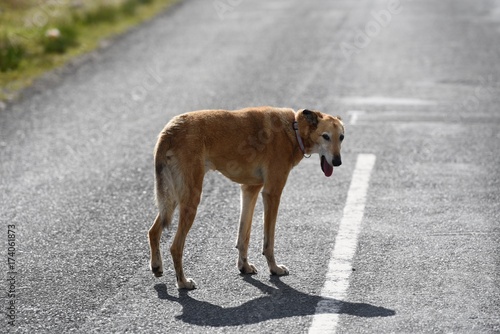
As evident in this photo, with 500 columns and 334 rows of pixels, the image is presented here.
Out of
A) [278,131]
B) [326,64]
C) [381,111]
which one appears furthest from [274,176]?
[326,64]

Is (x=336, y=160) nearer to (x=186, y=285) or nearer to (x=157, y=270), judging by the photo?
(x=186, y=285)

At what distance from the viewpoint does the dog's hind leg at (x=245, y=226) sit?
8.05 meters

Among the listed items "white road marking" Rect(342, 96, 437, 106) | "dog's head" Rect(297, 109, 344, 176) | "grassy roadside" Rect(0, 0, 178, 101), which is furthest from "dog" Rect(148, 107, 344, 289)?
"grassy roadside" Rect(0, 0, 178, 101)

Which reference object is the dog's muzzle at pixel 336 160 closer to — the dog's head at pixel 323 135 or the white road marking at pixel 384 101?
the dog's head at pixel 323 135

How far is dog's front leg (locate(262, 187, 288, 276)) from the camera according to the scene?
7.98 meters

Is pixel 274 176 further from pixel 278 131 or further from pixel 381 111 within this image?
pixel 381 111

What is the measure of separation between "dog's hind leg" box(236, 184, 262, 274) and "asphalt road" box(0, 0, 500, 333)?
159mm

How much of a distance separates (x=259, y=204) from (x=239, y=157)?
2.21 meters

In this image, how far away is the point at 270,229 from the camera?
318 inches

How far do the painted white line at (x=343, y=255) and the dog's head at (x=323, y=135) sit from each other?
2.55ft

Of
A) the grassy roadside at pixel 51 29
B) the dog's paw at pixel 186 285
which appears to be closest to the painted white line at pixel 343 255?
the dog's paw at pixel 186 285

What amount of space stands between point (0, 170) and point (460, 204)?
5.35 metres

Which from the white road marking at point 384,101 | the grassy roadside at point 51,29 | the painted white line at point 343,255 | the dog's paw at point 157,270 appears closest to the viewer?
the painted white line at point 343,255

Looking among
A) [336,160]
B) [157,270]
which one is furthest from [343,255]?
[157,270]
